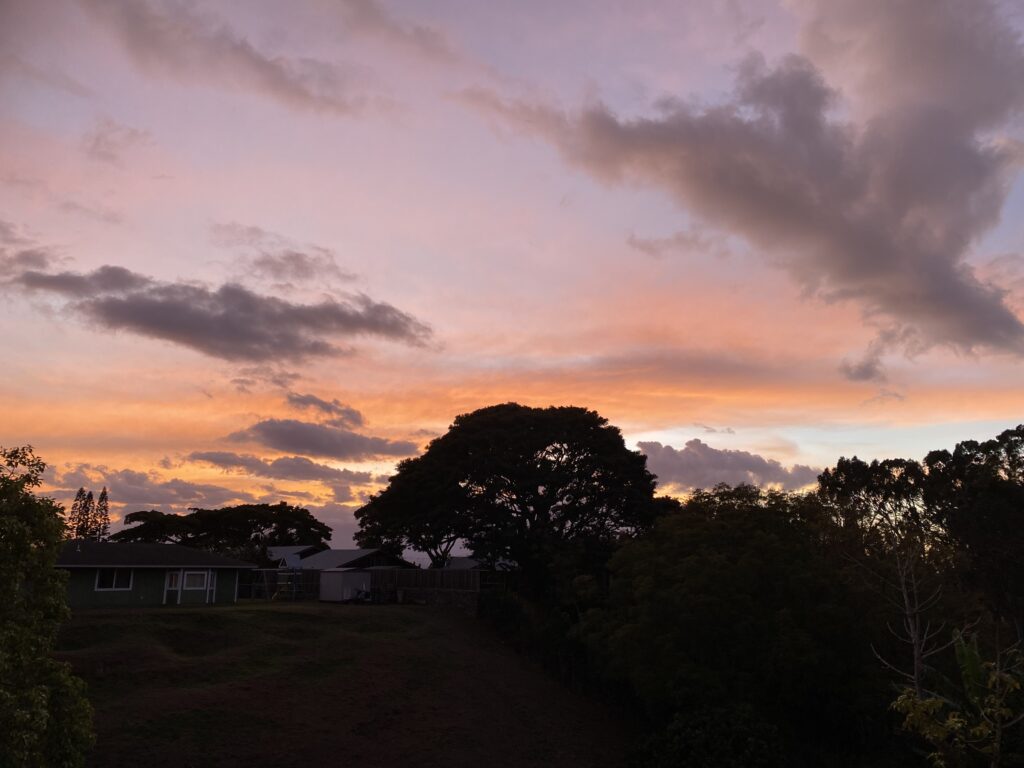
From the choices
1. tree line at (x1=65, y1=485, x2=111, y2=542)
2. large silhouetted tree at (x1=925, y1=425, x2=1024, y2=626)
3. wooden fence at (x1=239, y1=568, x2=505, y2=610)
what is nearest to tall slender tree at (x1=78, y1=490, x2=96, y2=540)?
tree line at (x1=65, y1=485, x2=111, y2=542)

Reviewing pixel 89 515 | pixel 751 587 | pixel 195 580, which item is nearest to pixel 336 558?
pixel 195 580

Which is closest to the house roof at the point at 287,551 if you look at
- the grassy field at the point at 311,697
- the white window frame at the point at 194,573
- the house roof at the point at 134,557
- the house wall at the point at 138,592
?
the house wall at the point at 138,592

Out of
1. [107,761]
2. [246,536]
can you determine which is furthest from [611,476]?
[246,536]

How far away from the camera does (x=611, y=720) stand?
38.9 meters

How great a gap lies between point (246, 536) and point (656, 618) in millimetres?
75266

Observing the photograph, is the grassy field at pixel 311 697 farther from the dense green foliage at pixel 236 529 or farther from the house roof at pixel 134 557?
the dense green foliage at pixel 236 529

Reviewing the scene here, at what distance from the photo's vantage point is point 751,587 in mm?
33094

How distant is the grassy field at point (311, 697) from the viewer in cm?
2762

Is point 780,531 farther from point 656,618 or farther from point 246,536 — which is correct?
point 246,536

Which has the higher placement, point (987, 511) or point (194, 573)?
point (987, 511)

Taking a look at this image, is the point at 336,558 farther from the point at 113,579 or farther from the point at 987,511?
the point at 987,511

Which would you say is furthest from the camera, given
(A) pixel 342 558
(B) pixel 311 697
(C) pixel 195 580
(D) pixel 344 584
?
(A) pixel 342 558

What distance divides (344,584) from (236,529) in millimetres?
43759

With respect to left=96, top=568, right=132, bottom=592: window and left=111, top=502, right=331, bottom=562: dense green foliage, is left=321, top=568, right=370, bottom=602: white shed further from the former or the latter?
left=111, top=502, right=331, bottom=562: dense green foliage
